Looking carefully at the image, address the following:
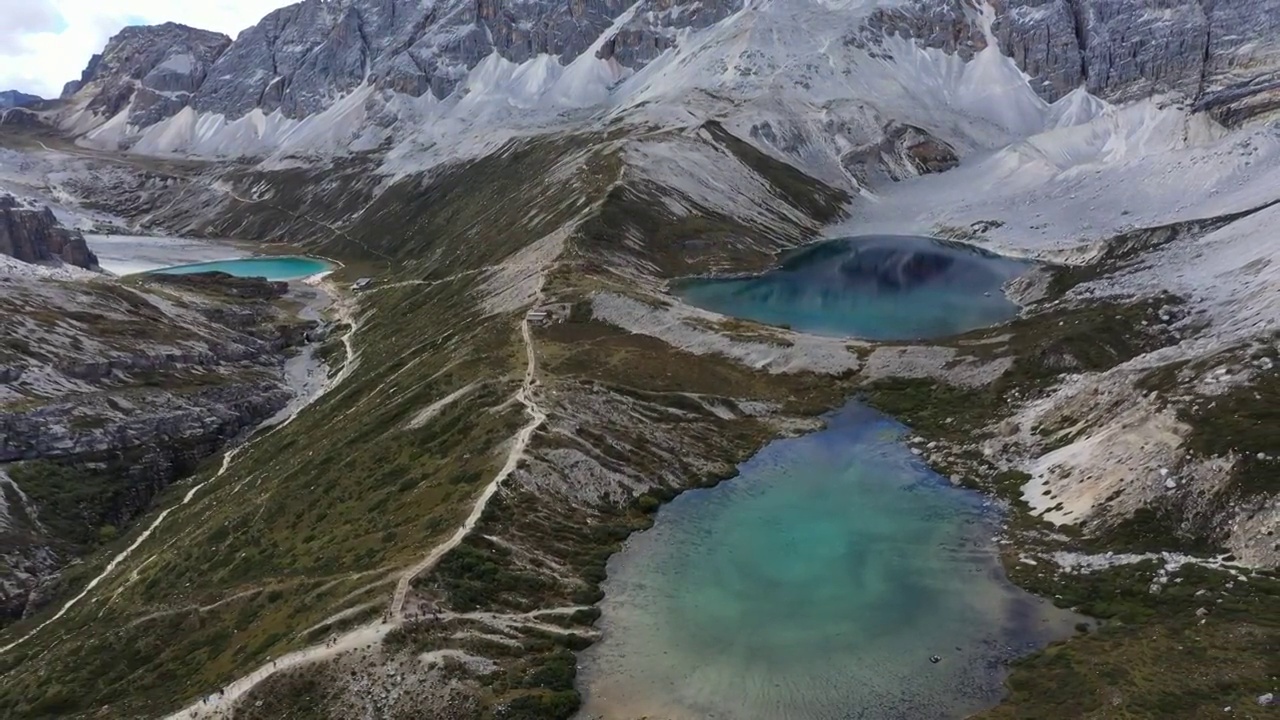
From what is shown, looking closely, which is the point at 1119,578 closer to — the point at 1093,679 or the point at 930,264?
the point at 1093,679

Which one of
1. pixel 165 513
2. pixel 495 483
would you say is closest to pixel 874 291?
pixel 495 483

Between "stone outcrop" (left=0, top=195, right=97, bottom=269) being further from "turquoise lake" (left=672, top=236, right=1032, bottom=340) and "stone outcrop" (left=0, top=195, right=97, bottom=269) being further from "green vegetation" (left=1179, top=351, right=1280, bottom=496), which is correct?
"green vegetation" (left=1179, top=351, right=1280, bottom=496)

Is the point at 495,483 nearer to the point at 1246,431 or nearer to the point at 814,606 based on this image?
the point at 814,606

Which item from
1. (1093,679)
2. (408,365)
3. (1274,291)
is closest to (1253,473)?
(1093,679)

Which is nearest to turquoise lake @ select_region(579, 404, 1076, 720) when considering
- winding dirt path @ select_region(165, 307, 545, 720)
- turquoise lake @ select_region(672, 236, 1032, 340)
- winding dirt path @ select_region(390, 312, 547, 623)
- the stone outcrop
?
winding dirt path @ select_region(165, 307, 545, 720)

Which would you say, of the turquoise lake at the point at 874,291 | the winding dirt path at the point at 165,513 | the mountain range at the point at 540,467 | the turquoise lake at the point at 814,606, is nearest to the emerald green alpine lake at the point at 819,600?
the turquoise lake at the point at 814,606

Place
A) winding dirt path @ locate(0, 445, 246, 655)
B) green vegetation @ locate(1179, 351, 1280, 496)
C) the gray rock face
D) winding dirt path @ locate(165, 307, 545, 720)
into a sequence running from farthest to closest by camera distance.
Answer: the gray rock face
winding dirt path @ locate(0, 445, 246, 655)
green vegetation @ locate(1179, 351, 1280, 496)
winding dirt path @ locate(165, 307, 545, 720)
